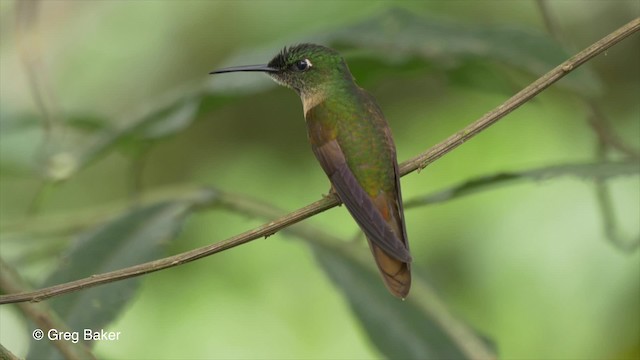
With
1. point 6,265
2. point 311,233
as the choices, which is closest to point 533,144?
point 311,233

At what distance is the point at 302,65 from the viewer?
218 cm

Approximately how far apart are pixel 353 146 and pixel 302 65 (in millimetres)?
A: 334

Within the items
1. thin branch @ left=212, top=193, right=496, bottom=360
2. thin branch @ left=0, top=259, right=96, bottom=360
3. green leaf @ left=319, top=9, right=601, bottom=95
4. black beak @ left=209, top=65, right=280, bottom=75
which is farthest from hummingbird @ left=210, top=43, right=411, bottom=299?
thin branch @ left=0, top=259, right=96, bottom=360

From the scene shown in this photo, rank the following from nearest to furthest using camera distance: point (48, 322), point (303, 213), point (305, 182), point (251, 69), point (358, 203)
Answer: point (303, 213) → point (48, 322) → point (358, 203) → point (251, 69) → point (305, 182)

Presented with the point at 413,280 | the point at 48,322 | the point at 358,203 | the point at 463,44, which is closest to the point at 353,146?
the point at 358,203

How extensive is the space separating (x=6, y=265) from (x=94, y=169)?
234 centimetres

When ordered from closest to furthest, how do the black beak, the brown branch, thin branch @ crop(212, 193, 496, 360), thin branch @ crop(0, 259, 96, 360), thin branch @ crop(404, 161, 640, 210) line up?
the brown branch, thin branch @ crop(0, 259, 96, 360), thin branch @ crop(404, 161, 640, 210), thin branch @ crop(212, 193, 496, 360), the black beak

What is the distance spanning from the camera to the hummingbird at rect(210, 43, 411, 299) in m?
1.67

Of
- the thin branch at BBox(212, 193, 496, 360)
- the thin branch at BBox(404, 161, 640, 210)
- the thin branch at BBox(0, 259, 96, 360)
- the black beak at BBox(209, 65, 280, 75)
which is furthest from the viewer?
the black beak at BBox(209, 65, 280, 75)

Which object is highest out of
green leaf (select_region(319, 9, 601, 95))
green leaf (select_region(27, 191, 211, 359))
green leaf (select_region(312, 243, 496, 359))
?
green leaf (select_region(319, 9, 601, 95))

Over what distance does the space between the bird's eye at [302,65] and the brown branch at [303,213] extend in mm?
660

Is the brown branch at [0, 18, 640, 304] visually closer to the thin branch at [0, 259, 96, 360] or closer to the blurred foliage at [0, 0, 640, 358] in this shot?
the thin branch at [0, 259, 96, 360]

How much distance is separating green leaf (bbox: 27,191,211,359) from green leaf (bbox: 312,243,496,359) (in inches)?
12.8

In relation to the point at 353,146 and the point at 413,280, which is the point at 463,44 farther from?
the point at 413,280
